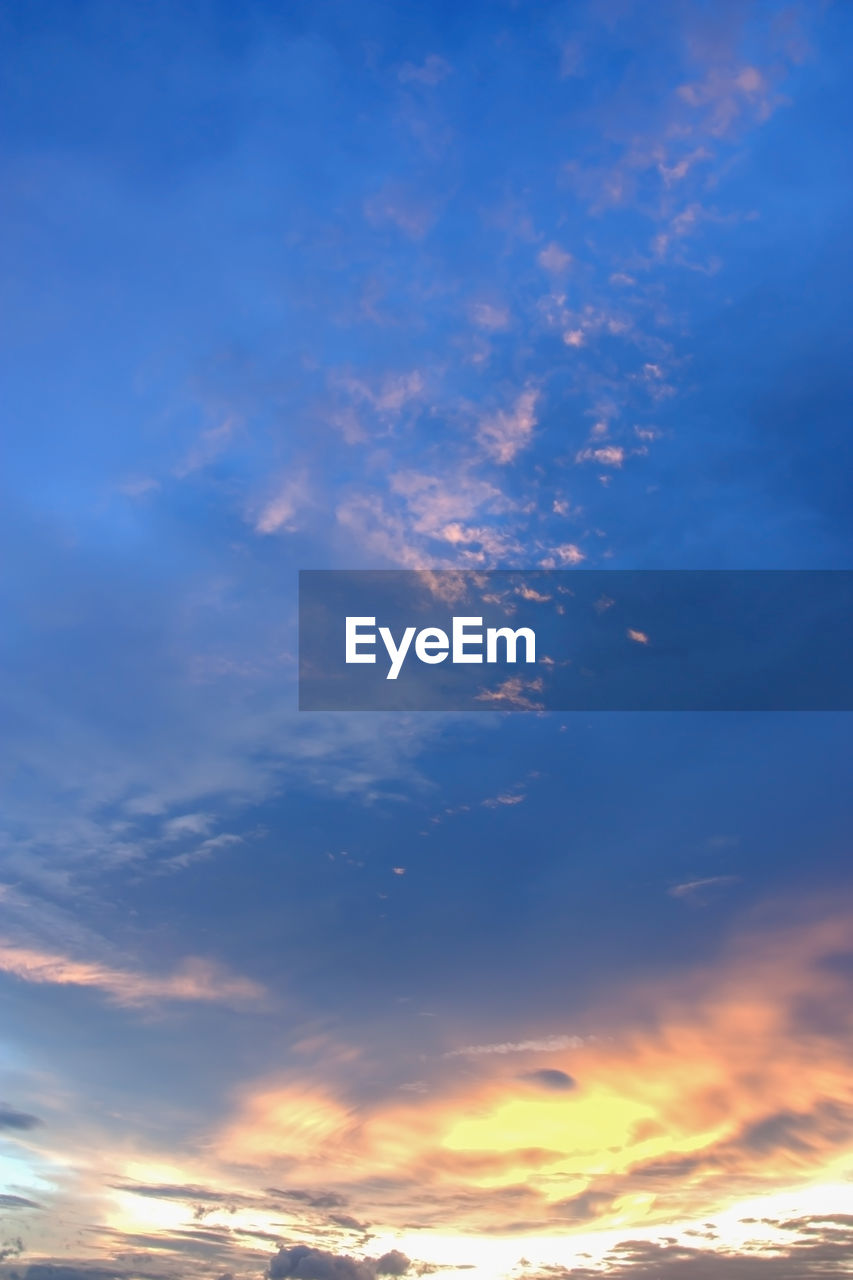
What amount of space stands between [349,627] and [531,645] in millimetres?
19081

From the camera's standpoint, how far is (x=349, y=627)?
96062 millimetres

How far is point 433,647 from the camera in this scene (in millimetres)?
95875

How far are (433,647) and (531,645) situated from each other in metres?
11.3

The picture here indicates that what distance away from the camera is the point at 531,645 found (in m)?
101

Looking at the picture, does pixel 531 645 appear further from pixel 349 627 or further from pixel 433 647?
pixel 349 627

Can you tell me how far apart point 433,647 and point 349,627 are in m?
8.48

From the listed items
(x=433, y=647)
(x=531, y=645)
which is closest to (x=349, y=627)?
(x=433, y=647)
